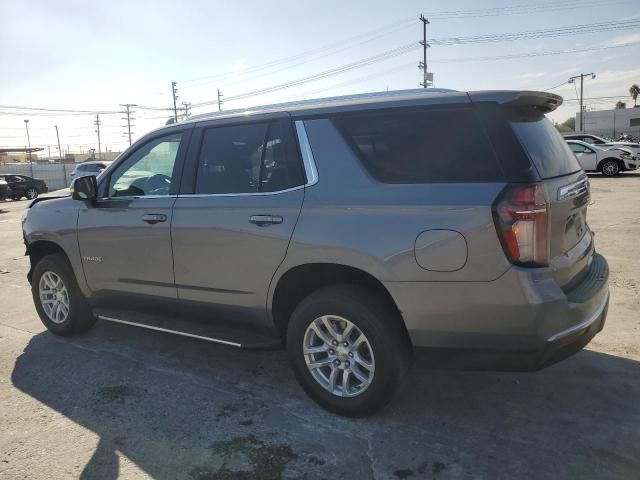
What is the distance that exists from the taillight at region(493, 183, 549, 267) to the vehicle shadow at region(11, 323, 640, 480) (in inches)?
43.5

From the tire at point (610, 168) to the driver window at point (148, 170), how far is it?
20621 mm

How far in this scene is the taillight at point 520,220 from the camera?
267 centimetres

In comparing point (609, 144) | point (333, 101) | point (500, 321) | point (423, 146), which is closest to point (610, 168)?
point (609, 144)

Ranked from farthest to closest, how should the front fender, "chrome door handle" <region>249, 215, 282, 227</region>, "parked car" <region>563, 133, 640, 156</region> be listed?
1. "parked car" <region>563, 133, 640, 156</region>
2. the front fender
3. "chrome door handle" <region>249, 215, 282, 227</region>

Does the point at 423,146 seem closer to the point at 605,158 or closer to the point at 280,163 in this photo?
the point at 280,163

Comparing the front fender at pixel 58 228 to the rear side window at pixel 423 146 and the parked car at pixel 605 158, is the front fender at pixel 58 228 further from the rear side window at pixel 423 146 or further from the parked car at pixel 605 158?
the parked car at pixel 605 158

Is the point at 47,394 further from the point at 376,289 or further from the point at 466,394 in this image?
the point at 466,394

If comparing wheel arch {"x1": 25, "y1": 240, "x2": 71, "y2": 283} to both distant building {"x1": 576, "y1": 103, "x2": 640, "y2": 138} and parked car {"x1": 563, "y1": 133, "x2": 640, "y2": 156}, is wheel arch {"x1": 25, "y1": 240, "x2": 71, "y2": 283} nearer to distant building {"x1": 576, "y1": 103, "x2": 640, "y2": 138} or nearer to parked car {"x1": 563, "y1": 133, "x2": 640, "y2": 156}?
parked car {"x1": 563, "y1": 133, "x2": 640, "y2": 156}

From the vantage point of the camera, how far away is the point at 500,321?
9.00 ft

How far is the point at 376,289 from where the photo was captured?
10.5 feet

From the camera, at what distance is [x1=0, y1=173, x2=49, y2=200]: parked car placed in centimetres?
2784

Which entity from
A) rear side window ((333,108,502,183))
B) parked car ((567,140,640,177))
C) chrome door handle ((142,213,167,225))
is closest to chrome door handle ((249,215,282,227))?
rear side window ((333,108,502,183))

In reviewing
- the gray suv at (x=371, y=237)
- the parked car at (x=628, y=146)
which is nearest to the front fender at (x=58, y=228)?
the gray suv at (x=371, y=237)

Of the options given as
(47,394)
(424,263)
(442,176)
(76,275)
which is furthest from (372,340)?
(76,275)
